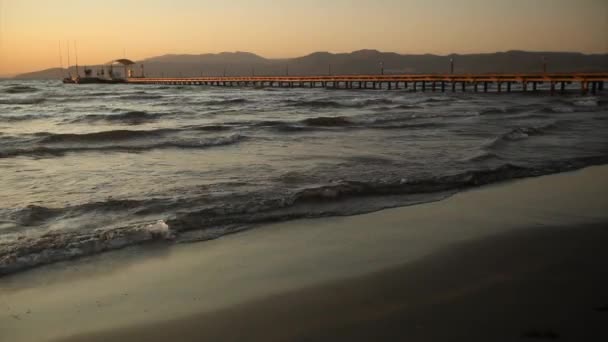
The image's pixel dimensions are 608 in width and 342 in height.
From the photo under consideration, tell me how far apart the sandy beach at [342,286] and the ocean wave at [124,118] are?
57.0ft

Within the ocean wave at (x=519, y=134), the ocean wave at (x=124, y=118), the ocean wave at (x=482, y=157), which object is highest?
the ocean wave at (x=124, y=118)

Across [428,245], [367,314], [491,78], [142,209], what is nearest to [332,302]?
[367,314]

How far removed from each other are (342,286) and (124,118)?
70.5 feet

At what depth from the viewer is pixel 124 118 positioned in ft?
77.5

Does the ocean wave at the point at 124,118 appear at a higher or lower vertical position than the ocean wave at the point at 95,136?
higher

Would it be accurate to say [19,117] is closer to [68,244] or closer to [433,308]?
[68,244]

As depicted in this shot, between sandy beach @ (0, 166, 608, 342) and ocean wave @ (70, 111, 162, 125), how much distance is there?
17369mm

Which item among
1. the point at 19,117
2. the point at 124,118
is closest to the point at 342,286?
the point at 124,118

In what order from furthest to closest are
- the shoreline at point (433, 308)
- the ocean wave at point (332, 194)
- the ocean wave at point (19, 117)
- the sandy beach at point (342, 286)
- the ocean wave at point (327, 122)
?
the ocean wave at point (19, 117), the ocean wave at point (327, 122), the ocean wave at point (332, 194), the sandy beach at point (342, 286), the shoreline at point (433, 308)

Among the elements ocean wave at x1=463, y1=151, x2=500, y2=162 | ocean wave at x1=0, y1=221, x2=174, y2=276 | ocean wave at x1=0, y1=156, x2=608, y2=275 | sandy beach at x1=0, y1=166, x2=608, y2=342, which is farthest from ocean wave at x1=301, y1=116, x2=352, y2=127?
ocean wave at x1=0, y1=221, x2=174, y2=276

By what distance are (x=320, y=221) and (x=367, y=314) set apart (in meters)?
2.66

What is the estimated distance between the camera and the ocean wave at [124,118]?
22.1 metres

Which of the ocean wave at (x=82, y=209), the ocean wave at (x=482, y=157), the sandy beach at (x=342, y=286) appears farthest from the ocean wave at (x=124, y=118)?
the sandy beach at (x=342, y=286)

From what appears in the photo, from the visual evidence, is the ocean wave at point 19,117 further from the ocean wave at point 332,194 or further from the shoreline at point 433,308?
the shoreline at point 433,308
